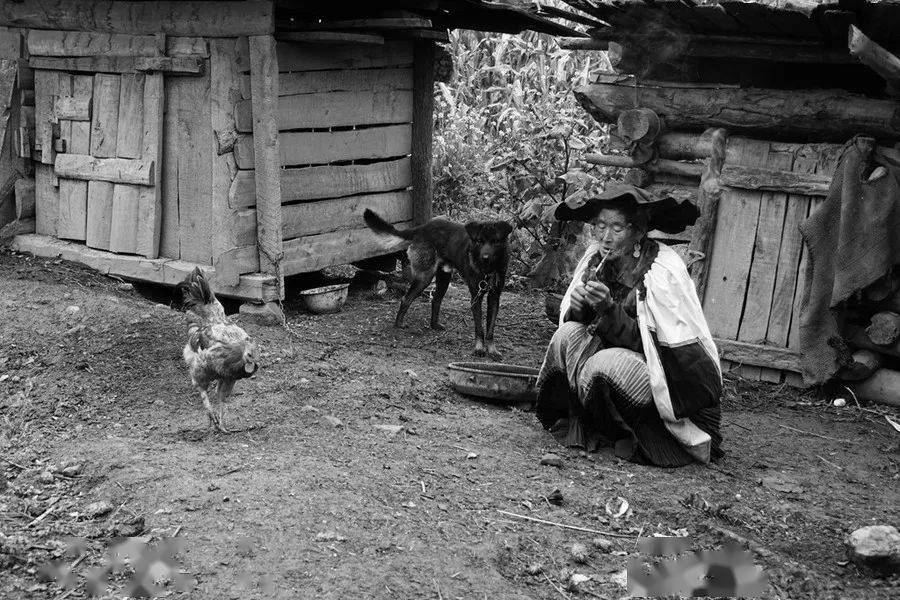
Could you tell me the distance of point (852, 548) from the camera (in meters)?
4.96

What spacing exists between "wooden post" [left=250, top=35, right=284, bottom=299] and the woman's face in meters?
3.59

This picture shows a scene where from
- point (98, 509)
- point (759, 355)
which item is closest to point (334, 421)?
point (98, 509)

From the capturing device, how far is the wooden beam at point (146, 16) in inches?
330

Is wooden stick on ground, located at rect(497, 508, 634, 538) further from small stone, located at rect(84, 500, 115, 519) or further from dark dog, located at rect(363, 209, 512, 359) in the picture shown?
dark dog, located at rect(363, 209, 512, 359)

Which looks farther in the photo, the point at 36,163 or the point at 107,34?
the point at 36,163

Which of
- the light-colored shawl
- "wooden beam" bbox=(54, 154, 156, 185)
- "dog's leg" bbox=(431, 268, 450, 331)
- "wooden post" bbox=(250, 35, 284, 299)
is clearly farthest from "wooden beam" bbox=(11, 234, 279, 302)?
the light-colored shawl

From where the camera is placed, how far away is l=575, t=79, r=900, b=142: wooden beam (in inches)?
300

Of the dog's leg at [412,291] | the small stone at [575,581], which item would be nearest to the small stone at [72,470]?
the small stone at [575,581]

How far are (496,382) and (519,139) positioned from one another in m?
5.88

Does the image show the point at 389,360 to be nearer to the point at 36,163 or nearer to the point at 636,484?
the point at 636,484

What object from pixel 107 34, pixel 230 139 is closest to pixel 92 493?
pixel 230 139

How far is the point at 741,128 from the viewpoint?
8.16 m

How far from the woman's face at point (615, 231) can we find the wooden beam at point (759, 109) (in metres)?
2.54

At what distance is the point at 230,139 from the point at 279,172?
1.75 ft
